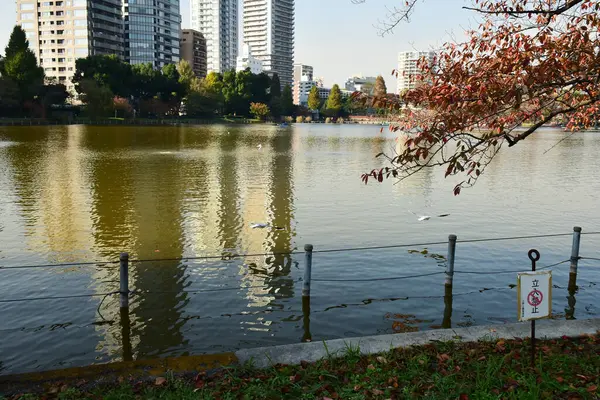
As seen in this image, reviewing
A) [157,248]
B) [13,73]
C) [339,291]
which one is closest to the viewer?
[339,291]

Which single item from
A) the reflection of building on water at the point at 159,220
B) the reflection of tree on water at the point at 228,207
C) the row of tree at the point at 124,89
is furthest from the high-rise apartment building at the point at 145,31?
the reflection of tree on water at the point at 228,207

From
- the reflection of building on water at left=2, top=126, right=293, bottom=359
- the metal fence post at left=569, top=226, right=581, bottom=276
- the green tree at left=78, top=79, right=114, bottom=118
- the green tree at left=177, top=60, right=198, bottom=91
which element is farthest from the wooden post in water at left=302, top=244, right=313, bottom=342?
the green tree at left=177, top=60, right=198, bottom=91

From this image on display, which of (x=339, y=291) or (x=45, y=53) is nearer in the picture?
(x=339, y=291)

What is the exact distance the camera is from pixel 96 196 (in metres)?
26.4

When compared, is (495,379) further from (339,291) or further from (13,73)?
(13,73)

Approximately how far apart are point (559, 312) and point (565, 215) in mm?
13520

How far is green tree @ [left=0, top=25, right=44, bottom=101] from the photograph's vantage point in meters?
94.7

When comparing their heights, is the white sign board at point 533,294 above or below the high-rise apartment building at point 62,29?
below

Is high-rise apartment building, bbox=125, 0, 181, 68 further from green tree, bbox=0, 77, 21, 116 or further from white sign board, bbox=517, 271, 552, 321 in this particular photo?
white sign board, bbox=517, 271, 552, 321

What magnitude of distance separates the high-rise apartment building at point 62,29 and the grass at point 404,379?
17181 centimetres

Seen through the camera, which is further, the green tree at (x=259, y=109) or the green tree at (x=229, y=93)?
the green tree at (x=259, y=109)

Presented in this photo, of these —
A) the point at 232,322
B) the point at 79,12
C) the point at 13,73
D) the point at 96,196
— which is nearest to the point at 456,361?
the point at 232,322

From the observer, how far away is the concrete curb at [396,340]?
7.31 meters

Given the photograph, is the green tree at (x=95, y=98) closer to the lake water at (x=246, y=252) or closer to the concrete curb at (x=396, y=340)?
the lake water at (x=246, y=252)
